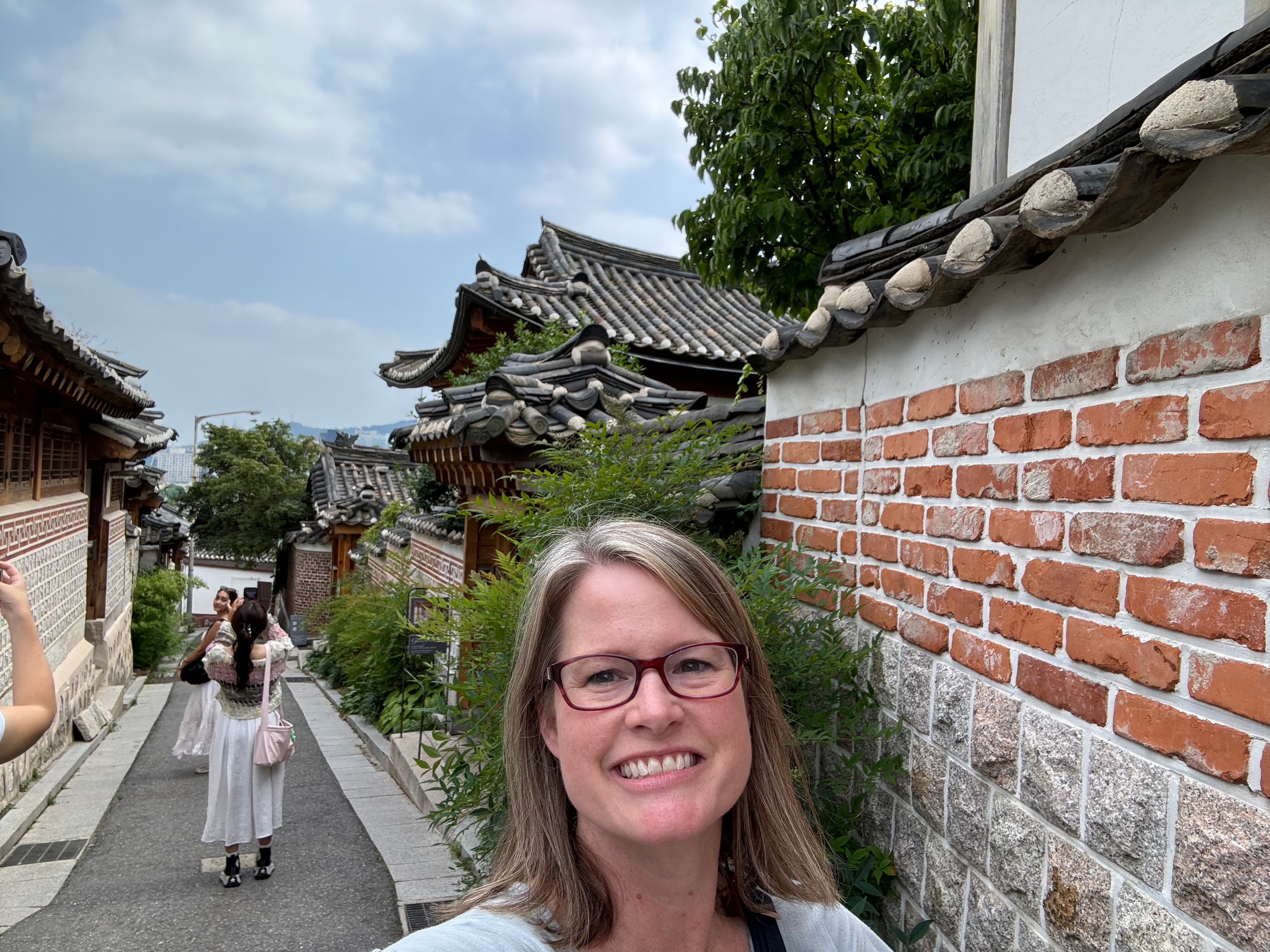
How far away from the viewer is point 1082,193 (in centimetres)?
168

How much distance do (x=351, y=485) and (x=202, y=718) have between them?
1750 centimetres

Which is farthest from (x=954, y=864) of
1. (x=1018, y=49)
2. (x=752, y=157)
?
(x=752, y=157)

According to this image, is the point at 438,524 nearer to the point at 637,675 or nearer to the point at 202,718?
the point at 202,718

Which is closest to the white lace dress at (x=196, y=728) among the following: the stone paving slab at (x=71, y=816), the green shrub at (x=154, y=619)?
the stone paving slab at (x=71, y=816)

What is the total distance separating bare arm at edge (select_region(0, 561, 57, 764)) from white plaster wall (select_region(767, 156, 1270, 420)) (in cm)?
288

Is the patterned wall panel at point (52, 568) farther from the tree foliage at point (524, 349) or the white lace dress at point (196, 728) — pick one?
the tree foliage at point (524, 349)

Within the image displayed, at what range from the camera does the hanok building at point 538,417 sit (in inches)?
163

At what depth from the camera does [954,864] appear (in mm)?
2402

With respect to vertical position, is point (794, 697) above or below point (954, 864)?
above

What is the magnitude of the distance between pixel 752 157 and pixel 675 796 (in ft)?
19.2

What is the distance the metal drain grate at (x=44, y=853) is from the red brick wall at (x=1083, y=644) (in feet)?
19.6

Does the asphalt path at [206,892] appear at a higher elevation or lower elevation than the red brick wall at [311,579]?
higher

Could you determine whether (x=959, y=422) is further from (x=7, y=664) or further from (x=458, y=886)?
(x=7, y=664)

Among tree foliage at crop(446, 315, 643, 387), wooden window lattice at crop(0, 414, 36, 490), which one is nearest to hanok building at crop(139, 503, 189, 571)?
wooden window lattice at crop(0, 414, 36, 490)
